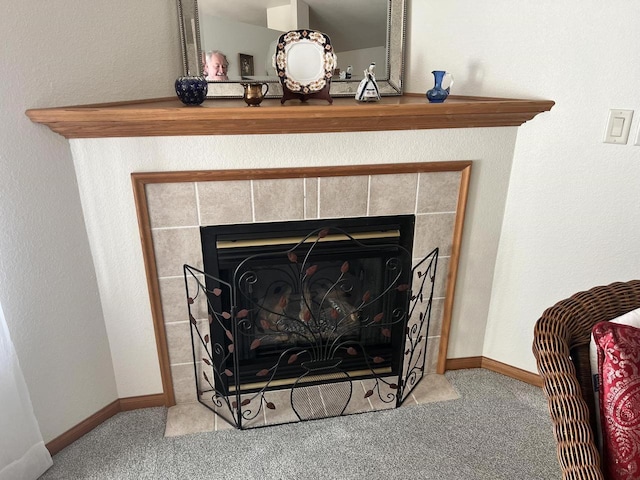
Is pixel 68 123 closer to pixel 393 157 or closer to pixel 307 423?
pixel 393 157

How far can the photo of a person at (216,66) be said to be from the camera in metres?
1.67

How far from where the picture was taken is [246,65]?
1680mm

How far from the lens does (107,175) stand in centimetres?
142

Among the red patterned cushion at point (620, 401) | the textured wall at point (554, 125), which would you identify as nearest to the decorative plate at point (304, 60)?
A: the textured wall at point (554, 125)

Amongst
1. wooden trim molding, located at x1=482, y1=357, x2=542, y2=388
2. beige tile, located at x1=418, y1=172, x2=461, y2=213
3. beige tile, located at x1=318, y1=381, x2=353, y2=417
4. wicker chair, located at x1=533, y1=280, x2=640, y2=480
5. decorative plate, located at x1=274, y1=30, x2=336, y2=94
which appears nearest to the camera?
wicker chair, located at x1=533, y1=280, x2=640, y2=480

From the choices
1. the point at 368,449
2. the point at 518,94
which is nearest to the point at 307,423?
the point at 368,449

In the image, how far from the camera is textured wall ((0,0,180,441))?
1.24 metres

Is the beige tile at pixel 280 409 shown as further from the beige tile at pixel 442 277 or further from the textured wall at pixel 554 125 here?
the textured wall at pixel 554 125

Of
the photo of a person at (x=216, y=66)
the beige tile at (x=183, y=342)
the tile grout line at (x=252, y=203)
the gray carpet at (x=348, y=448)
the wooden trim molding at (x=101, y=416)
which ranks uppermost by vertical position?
the photo of a person at (x=216, y=66)

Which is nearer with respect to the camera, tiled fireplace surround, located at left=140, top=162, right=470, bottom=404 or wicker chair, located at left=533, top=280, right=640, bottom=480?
wicker chair, located at left=533, top=280, right=640, bottom=480

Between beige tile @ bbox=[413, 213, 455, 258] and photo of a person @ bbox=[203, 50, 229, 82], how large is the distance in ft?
3.00

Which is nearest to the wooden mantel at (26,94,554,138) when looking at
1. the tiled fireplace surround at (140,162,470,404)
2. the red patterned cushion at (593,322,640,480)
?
the tiled fireplace surround at (140,162,470,404)

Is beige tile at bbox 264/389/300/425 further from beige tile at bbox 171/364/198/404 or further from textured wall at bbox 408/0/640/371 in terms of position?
textured wall at bbox 408/0/640/371

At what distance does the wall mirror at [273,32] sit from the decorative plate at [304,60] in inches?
6.5
